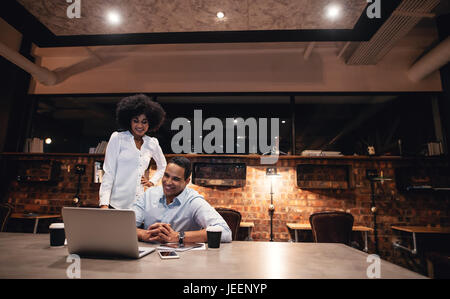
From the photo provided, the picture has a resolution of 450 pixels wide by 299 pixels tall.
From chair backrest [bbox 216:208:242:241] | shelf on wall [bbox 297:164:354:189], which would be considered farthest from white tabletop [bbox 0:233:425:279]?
shelf on wall [bbox 297:164:354:189]

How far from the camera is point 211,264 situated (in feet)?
2.95

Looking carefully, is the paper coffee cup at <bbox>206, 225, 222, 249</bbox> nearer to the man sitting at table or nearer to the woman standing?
the man sitting at table

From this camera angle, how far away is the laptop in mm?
899

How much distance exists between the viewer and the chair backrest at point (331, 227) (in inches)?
99.6

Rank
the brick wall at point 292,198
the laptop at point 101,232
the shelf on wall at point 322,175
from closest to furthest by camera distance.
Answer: the laptop at point 101,232, the brick wall at point 292,198, the shelf on wall at point 322,175

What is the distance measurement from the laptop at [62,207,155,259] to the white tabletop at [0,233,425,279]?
45 millimetres

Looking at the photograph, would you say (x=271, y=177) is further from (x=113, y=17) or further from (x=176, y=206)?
(x=113, y=17)

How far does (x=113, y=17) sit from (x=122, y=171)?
6.12ft

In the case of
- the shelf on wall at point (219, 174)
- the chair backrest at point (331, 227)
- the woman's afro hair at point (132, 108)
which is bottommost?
the chair backrest at point (331, 227)

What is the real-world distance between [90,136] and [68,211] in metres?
3.99

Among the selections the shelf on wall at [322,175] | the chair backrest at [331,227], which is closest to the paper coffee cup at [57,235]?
the chair backrest at [331,227]

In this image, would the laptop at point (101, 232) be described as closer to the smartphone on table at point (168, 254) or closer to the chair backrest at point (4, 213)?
the smartphone on table at point (168, 254)

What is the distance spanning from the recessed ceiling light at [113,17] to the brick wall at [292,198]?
7.09 feet
